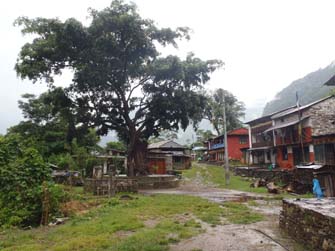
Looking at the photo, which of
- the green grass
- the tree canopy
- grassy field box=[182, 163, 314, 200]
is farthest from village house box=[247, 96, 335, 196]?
the tree canopy

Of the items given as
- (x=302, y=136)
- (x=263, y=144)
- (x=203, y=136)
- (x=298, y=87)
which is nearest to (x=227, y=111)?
(x=203, y=136)

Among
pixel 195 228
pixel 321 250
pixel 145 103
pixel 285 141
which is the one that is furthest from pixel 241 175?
pixel 321 250

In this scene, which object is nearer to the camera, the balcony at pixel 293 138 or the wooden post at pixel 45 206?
the wooden post at pixel 45 206

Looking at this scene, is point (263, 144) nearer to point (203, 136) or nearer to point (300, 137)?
point (300, 137)

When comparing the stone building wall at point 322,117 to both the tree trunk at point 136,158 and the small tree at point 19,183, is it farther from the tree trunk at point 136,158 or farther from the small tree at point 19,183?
the small tree at point 19,183

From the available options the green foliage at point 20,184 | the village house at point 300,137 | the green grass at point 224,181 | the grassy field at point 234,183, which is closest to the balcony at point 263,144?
the village house at point 300,137

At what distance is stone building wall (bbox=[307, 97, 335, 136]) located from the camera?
2855 cm

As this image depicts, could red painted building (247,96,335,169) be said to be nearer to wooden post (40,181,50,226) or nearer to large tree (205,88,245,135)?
large tree (205,88,245,135)

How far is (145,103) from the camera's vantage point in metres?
27.1

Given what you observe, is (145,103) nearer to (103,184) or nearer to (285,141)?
(103,184)

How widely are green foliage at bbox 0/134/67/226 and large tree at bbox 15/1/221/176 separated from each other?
10826 mm

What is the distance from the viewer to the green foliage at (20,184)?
35.9 feet

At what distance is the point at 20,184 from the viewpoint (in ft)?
39.5

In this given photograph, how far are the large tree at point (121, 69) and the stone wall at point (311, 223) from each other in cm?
1729
